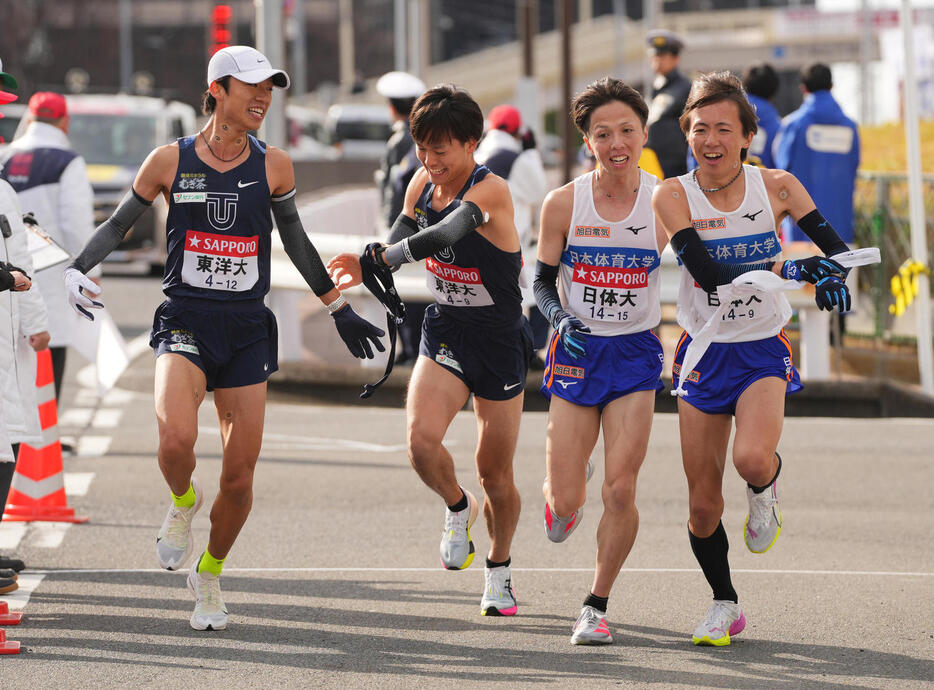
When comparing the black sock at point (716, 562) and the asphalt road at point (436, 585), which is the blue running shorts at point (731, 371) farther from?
the asphalt road at point (436, 585)

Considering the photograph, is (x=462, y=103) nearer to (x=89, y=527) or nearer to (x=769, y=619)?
(x=769, y=619)

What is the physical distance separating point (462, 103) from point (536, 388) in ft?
22.5

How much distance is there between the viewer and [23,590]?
7.20 metres

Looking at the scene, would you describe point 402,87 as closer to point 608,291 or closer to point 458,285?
point 458,285

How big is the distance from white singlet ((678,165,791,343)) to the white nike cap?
1595 millimetres

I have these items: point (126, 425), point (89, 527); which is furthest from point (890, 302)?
point (89, 527)

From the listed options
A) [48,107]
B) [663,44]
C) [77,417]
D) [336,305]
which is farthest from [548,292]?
[77,417]

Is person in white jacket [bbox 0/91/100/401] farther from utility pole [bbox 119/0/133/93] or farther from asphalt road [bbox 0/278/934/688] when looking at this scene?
utility pole [bbox 119/0/133/93]

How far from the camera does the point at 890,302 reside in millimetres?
13914

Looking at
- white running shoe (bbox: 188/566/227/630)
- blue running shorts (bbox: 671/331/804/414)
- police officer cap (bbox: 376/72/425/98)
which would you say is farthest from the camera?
police officer cap (bbox: 376/72/425/98)

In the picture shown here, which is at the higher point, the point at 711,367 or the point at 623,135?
the point at 623,135

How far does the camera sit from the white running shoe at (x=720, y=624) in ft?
20.5

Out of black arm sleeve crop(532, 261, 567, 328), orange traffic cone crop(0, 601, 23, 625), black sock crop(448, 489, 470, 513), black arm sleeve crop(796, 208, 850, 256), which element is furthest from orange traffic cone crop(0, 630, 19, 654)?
black arm sleeve crop(796, 208, 850, 256)

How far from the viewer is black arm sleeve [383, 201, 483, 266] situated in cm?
631
